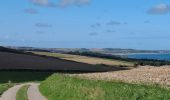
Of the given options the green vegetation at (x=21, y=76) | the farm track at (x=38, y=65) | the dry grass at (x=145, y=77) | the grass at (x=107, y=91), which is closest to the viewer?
the grass at (x=107, y=91)

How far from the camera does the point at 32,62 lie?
102625mm

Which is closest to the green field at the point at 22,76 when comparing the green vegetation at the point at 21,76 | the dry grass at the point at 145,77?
the green vegetation at the point at 21,76

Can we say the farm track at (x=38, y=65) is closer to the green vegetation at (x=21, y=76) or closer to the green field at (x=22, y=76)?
the green vegetation at (x=21, y=76)

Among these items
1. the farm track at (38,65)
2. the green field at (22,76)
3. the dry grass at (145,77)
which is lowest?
the green field at (22,76)

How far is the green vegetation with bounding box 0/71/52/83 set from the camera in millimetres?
78250

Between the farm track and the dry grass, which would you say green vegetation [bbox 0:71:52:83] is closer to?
the farm track

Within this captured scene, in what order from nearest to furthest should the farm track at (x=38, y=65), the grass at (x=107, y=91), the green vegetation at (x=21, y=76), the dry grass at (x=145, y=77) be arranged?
the grass at (x=107, y=91), the dry grass at (x=145, y=77), the green vegetation at (x=21, y=76), the farm track at (x=38, y=65)

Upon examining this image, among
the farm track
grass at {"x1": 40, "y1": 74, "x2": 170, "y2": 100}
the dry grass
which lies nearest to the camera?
grass at {"x1": 40, "y1": 74, "x2": 170, "y2": 100}

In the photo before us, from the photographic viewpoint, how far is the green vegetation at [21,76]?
7825 centimetres

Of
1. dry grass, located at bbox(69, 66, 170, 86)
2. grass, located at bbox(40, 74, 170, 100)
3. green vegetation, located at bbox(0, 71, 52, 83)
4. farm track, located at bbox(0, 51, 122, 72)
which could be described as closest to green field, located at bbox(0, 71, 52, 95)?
green vegetation, located at bbox(0, 71, 52, 83)

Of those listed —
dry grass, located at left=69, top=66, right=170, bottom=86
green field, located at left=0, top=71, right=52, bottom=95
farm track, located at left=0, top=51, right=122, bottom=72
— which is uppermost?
dry grass, located at left=69, top=66, right=170, bottom=86

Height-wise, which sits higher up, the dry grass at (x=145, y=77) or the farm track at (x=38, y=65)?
the dry grass at (x=145, y=77)

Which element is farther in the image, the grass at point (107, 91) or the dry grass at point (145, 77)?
the dry grass at point (145, 77)

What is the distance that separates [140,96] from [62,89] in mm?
16344
